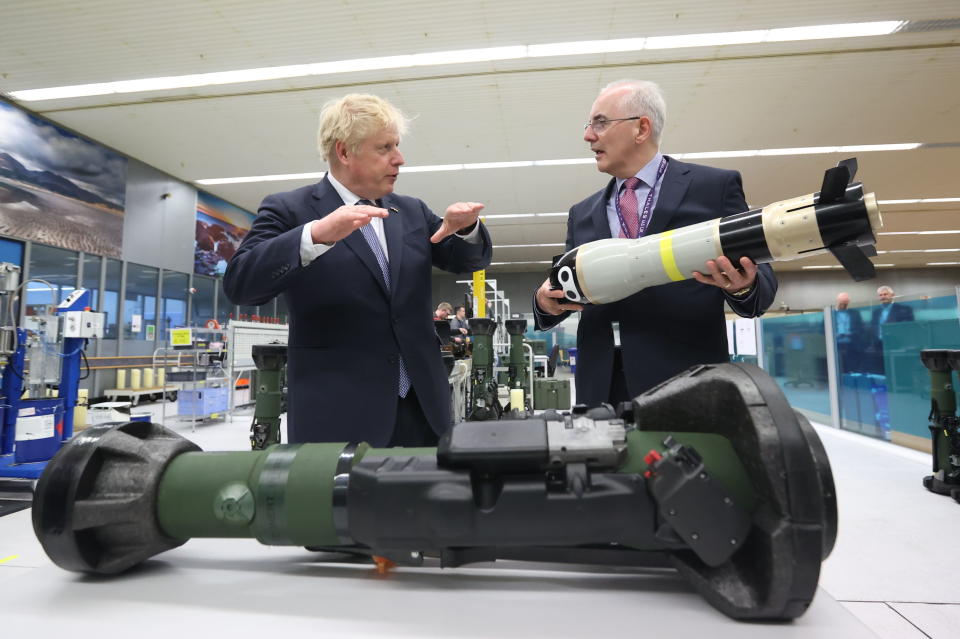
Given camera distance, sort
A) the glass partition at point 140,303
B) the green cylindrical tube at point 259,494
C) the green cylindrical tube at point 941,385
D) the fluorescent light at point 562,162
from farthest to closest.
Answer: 1. the glass partition at point 140,303
2. the fluorescent light at point 562,162
3. the green cylindrical tube at point 941,385
4. the green cylindrical tube at point 259,494

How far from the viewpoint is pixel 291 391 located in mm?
1121

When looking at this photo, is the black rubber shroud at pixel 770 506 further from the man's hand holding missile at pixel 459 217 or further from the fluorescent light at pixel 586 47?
the fluorescent light at pixel 586 47

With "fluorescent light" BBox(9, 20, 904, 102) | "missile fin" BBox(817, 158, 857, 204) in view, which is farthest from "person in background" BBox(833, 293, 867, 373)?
"missile fin" BBox(817, 158, 857, 204)

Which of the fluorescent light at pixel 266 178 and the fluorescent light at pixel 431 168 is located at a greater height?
the fluorescent light at pixel 266 178

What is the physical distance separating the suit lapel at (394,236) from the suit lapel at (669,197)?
2.05 ft

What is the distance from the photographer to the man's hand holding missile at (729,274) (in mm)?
890

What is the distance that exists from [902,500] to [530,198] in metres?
7.22

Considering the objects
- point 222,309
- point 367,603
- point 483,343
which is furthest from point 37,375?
point 222,309

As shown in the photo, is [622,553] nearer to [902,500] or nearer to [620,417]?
[620,417]

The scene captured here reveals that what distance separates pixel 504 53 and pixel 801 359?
491cm

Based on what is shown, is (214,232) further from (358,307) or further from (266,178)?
(358,307)

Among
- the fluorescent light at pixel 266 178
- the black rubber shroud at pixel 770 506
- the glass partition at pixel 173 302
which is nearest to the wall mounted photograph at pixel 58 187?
the glass partition at pixel 173 302

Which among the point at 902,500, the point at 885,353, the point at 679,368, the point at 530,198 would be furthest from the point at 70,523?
the point at 530,198

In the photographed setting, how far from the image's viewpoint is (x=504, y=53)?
179 inches
